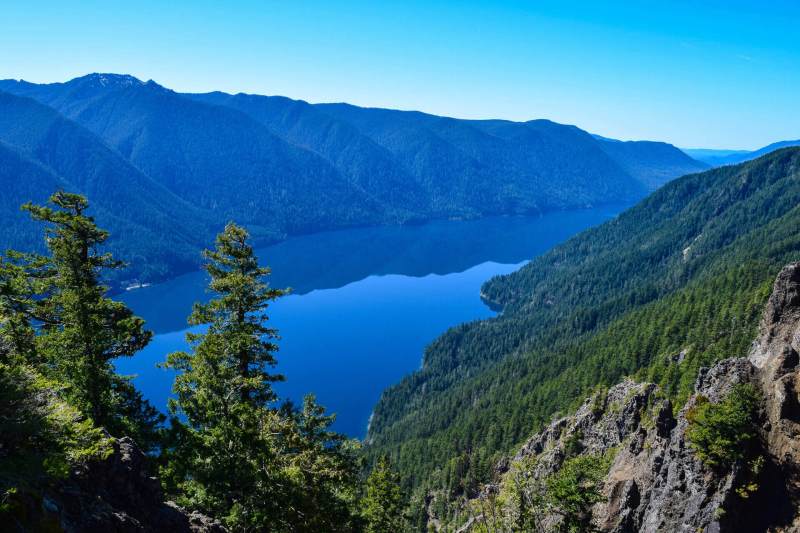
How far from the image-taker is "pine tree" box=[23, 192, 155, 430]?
1021 inches

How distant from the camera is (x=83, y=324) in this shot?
1040 inches

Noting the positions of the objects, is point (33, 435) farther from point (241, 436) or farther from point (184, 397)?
point (184, 397)

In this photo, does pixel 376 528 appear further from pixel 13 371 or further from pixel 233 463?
pixel 13 371

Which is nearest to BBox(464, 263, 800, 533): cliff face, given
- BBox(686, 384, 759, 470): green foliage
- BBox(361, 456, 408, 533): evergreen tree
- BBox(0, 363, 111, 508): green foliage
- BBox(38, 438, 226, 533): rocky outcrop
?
BBox(686, 384, 759, 470): green foliage

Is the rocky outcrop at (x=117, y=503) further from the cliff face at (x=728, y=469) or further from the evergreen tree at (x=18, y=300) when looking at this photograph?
the cliff face at (x=728, y=469)

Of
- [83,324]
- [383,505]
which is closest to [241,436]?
[83,324]

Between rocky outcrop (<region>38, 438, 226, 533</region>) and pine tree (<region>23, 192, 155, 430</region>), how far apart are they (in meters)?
7.06

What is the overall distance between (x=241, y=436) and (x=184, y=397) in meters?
6.02

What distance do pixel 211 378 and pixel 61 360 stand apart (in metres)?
7.63

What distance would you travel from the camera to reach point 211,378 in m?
26.5

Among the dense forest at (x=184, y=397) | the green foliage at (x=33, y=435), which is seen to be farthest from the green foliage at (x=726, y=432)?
the green foliage at (x=33, y=435)

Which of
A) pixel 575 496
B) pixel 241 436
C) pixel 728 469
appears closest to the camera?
pixel 241 436

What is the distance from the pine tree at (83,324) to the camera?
25.9 metres

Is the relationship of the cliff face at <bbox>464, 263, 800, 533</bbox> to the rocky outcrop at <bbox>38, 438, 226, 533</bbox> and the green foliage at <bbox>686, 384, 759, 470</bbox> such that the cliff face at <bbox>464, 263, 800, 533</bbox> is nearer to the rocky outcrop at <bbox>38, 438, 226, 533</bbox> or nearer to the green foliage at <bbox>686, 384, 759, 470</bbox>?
the green foliage at <bbox>686, 384, 759, 470</bbox>
